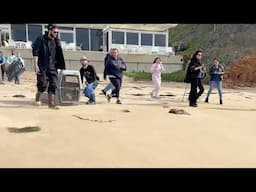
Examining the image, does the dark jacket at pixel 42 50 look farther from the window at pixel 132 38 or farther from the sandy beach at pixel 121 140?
the window at pixel 132 38

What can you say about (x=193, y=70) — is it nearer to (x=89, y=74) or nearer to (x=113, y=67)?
(x=113, y=67)

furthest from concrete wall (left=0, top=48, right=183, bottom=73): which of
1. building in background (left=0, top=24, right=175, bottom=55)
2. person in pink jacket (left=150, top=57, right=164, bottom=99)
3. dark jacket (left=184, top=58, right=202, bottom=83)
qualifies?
dark jacket (left=184, top=58, right=202, bottom=83)

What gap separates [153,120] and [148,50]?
86.7 ft

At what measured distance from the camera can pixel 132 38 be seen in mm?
34625

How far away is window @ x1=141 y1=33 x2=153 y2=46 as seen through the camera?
34.8m

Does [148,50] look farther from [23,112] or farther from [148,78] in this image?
[23,112]

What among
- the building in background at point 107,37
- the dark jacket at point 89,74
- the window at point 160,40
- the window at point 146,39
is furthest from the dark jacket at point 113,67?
the window at point 160,40

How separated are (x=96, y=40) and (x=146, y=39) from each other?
4643 mm

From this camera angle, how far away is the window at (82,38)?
3362 centimetres

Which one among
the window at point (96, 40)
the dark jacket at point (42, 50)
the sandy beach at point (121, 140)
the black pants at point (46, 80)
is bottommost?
the sandy beach at point (121, 140)

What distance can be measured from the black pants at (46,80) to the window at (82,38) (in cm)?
2567

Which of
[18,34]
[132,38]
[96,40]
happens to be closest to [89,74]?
[18,34]

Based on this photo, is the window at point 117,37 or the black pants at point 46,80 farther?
→ the window at point 117,37
